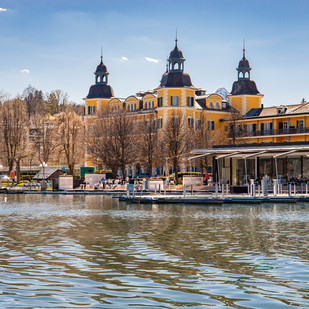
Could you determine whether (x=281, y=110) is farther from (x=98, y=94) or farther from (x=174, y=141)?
(x=98, y=94)

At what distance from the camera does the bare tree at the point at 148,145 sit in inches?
2584

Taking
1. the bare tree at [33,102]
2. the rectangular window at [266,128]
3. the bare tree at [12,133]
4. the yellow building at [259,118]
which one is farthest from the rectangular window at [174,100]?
the bare tree at [33,102]

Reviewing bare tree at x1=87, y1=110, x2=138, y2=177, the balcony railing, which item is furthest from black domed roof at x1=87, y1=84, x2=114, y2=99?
bare tree at x1=87, y1=110, x2=138, y2=177

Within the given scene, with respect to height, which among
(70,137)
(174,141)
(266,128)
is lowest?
(174,141)

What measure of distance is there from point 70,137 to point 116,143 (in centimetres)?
1405

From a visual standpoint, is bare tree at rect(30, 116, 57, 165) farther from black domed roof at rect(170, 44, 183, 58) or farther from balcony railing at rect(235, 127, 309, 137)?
balcony railing at rect(235, 127, 309, 137)

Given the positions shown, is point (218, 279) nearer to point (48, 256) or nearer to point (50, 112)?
point (48, 256)

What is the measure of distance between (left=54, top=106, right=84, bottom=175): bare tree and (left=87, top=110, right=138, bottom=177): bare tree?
7.00 meters

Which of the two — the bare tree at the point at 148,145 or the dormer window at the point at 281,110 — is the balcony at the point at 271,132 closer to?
the dormer window at the point at 281,110

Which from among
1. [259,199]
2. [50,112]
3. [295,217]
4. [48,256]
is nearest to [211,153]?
[259,199]

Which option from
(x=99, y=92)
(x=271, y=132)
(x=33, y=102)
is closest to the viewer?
(x=271, y=132)

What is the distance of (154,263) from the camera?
13.9 meters

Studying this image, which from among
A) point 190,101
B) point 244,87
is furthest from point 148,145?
point 244,87

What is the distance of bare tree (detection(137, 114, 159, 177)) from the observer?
65.6 m
